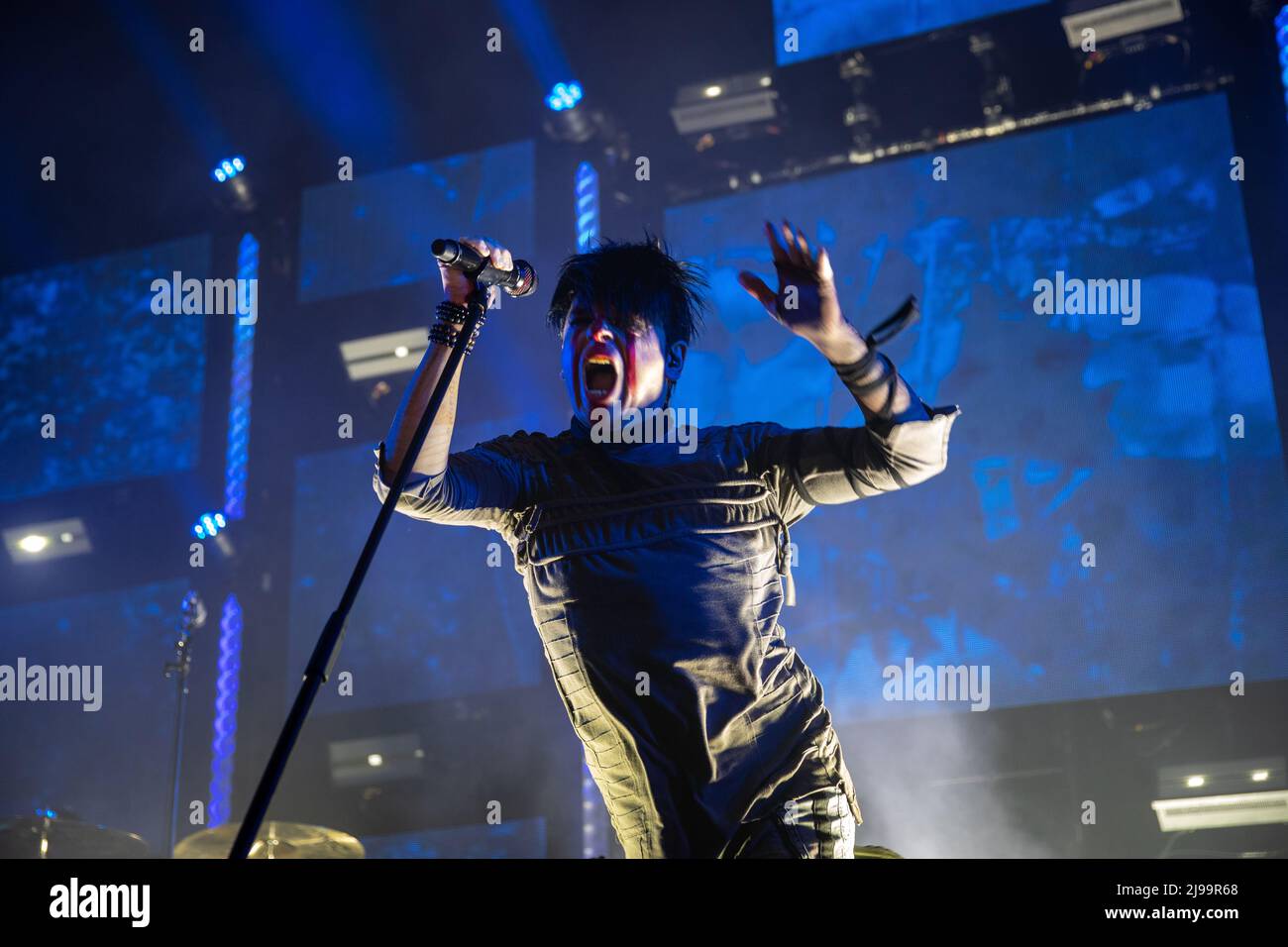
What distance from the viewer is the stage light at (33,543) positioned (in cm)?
695

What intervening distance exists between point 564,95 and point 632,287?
371 centimetres

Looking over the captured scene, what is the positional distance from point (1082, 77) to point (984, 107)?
17.7 inches

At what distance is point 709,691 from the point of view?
7.02ft

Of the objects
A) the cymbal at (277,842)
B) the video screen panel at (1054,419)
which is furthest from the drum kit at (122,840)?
the video screen panel at (1054,419)

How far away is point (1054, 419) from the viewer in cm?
531

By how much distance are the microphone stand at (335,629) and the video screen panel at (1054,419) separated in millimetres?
3443

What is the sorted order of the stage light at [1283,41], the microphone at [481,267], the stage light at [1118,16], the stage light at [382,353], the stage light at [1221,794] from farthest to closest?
the stage light at [382,353]
the stage light at [1118,16]
the stage light at [1283,41]
the stage light at [1221,794]
the microphone at [481,267]

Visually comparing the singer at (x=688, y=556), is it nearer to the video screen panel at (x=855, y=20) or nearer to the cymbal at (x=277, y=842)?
the cymbal at (x=277, y=842)

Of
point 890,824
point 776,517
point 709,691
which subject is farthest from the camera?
point 890,824

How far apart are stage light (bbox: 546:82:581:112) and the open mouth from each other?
12.6ft
